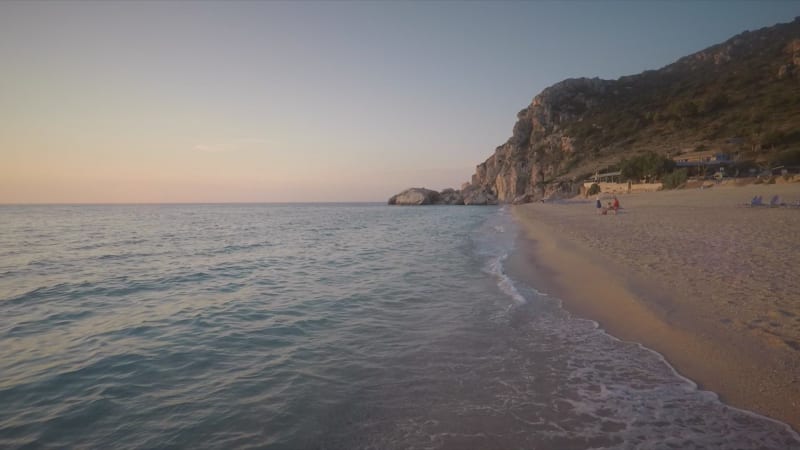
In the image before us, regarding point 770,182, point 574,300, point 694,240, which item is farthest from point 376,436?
point 770,182

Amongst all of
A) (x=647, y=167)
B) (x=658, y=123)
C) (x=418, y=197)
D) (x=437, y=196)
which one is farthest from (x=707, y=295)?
(x=437, y=196)

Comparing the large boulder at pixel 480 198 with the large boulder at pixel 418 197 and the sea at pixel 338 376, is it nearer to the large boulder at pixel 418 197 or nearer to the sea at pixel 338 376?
the large boulder at pixel 418 197

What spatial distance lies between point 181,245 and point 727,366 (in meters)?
24.2

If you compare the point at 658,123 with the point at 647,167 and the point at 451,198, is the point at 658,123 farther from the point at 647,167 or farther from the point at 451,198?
the point at 451,198

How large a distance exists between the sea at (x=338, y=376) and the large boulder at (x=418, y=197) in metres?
121

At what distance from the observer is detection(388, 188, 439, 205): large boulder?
13062 centimetres

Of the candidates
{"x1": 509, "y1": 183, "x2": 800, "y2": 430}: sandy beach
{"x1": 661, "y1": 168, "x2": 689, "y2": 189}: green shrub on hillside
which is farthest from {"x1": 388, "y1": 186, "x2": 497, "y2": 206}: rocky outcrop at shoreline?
{"x1": 509, "y1": 183, "x2": 800, "y2": 430}: sandy beach

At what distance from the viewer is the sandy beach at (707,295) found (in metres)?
4.22

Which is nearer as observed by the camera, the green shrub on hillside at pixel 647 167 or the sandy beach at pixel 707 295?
the sandy beach at pixel 707 295

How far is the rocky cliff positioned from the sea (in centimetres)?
6682

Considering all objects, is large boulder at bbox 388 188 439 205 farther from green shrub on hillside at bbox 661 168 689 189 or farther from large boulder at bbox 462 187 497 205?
green shrub on hillside at bbox 661 168 689 189

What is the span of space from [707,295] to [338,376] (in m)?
6.78

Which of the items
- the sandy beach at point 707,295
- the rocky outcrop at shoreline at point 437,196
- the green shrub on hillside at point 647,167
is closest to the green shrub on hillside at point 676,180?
the green shrub on hillside at point 647,167

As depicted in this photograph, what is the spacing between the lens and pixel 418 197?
5143 inches
